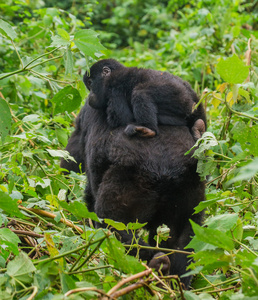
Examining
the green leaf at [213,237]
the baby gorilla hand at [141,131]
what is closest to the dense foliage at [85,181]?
the green leaf at [213,237]

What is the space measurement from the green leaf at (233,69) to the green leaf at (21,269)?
3.45 feet

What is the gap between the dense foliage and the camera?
159 centimetres

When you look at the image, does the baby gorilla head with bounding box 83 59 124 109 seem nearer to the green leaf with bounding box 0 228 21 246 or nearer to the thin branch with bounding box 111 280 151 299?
the green leaf with bounding box 0 228 21 246

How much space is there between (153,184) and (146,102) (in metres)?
0.49

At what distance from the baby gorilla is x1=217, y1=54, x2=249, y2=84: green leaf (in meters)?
0.72

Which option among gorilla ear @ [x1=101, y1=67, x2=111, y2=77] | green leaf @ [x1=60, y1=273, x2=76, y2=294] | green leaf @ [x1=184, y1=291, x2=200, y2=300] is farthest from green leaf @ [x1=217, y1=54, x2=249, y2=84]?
gorilla ear @ [x1=101, y1=67, x2=111, y2=77]

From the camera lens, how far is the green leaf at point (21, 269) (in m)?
1.60

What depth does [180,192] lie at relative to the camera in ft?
8.19

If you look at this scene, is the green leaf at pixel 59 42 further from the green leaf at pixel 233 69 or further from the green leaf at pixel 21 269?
the green leaf at pixel 21 269

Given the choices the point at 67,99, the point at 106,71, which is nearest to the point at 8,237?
the point at 67,99

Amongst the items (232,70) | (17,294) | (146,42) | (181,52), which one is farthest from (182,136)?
(146,42)

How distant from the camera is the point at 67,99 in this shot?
2.61m

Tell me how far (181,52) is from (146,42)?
2321mm

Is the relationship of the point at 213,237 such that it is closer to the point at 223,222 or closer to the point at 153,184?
the point at 223,222
